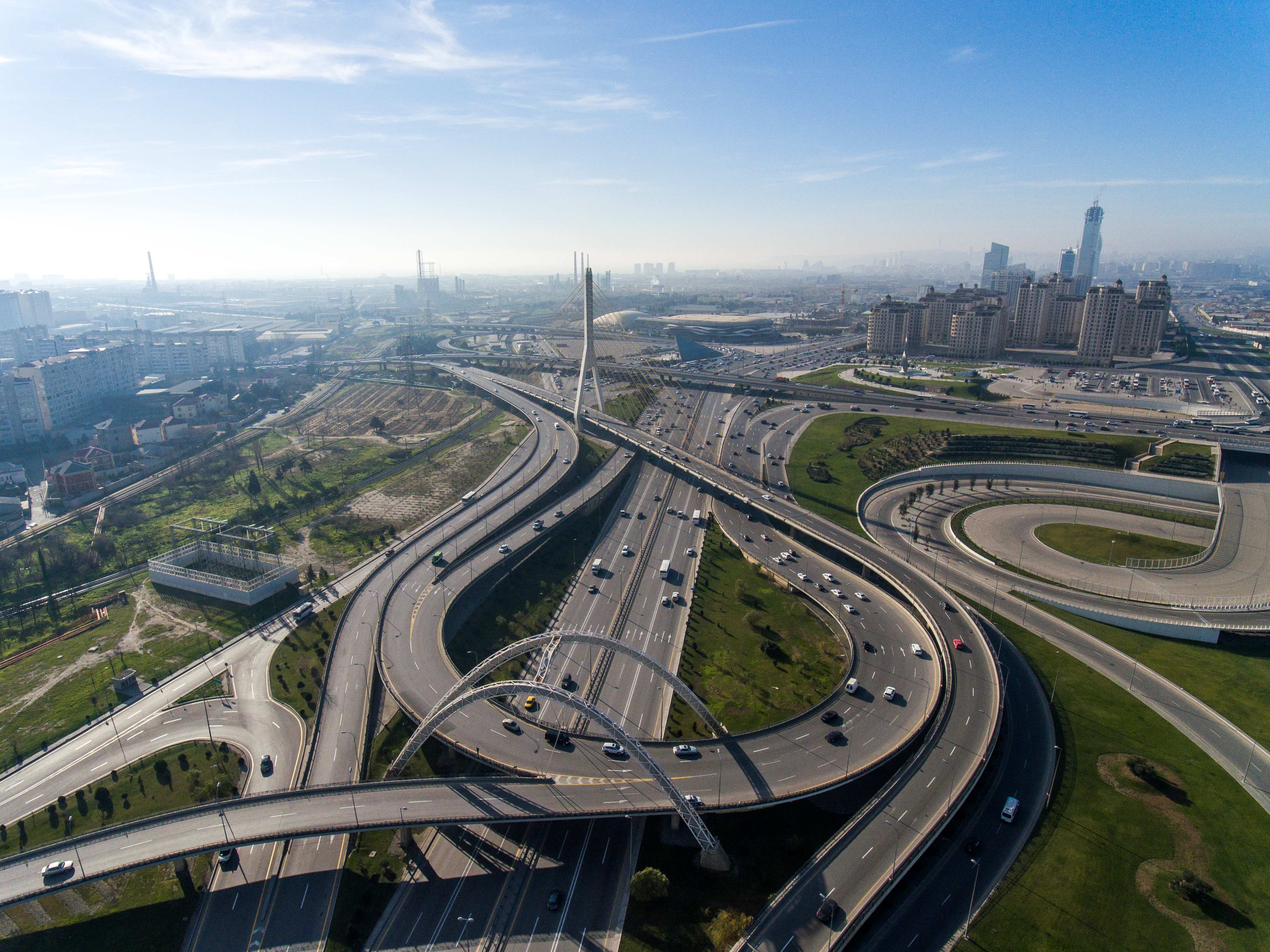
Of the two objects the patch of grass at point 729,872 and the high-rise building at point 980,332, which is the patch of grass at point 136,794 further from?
the high-rise building at point 980,332

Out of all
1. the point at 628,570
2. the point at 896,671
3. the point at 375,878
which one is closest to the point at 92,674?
the point at 375,878

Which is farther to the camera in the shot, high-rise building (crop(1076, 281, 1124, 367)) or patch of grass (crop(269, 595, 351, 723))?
high-rise building (crop(1076, 281, 1124, 367))

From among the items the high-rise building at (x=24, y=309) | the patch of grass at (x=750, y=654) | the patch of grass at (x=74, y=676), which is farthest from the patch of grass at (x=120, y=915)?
the high-rise building at (x=24, y=309)

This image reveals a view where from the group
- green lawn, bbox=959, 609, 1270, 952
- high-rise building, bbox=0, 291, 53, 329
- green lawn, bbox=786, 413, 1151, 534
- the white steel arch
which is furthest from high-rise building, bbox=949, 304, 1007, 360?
high-rise building, bbox=0, 291, 53, 329

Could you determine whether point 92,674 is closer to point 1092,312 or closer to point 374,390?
point 374,390

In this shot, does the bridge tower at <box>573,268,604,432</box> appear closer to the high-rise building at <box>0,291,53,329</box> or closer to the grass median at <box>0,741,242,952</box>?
the grass median at <box>0,741,242,952</box>
